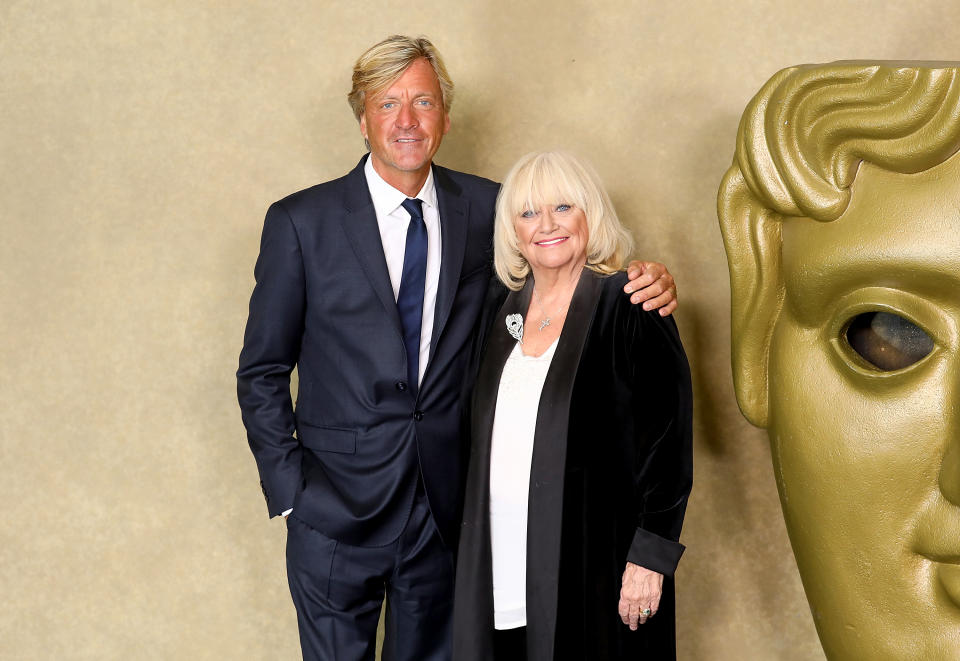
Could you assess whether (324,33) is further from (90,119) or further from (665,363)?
(665,363)

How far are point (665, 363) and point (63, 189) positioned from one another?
180cm

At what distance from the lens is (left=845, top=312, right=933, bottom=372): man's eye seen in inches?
69.5

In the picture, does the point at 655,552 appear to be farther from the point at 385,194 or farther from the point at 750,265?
the point at 385,194

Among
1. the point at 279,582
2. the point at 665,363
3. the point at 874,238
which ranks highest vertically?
the point at 874,238

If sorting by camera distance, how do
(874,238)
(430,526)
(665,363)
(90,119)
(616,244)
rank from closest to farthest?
1. (874,238)
2. (665,363)
3. (616,244)
4. (430,526)
5. (90,119)

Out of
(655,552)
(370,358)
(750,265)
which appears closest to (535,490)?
(655,552)

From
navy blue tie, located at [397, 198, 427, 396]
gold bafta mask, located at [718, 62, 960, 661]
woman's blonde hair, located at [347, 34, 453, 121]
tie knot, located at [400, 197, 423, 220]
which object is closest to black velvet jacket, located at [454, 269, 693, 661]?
gold bafta mask, located at [718, 62, 960, 661]

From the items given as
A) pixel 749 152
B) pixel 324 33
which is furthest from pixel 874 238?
pixel 324 33

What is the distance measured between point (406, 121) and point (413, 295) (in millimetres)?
377

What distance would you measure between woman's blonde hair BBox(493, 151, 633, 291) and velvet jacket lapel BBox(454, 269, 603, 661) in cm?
7

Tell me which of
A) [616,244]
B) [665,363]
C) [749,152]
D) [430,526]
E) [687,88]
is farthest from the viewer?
[687,88]

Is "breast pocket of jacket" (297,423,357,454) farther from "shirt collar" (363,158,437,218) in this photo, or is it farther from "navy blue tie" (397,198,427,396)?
"shirt collar" (363,158,437,218)

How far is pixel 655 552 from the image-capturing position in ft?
6.84

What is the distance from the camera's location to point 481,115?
2.88 meters
